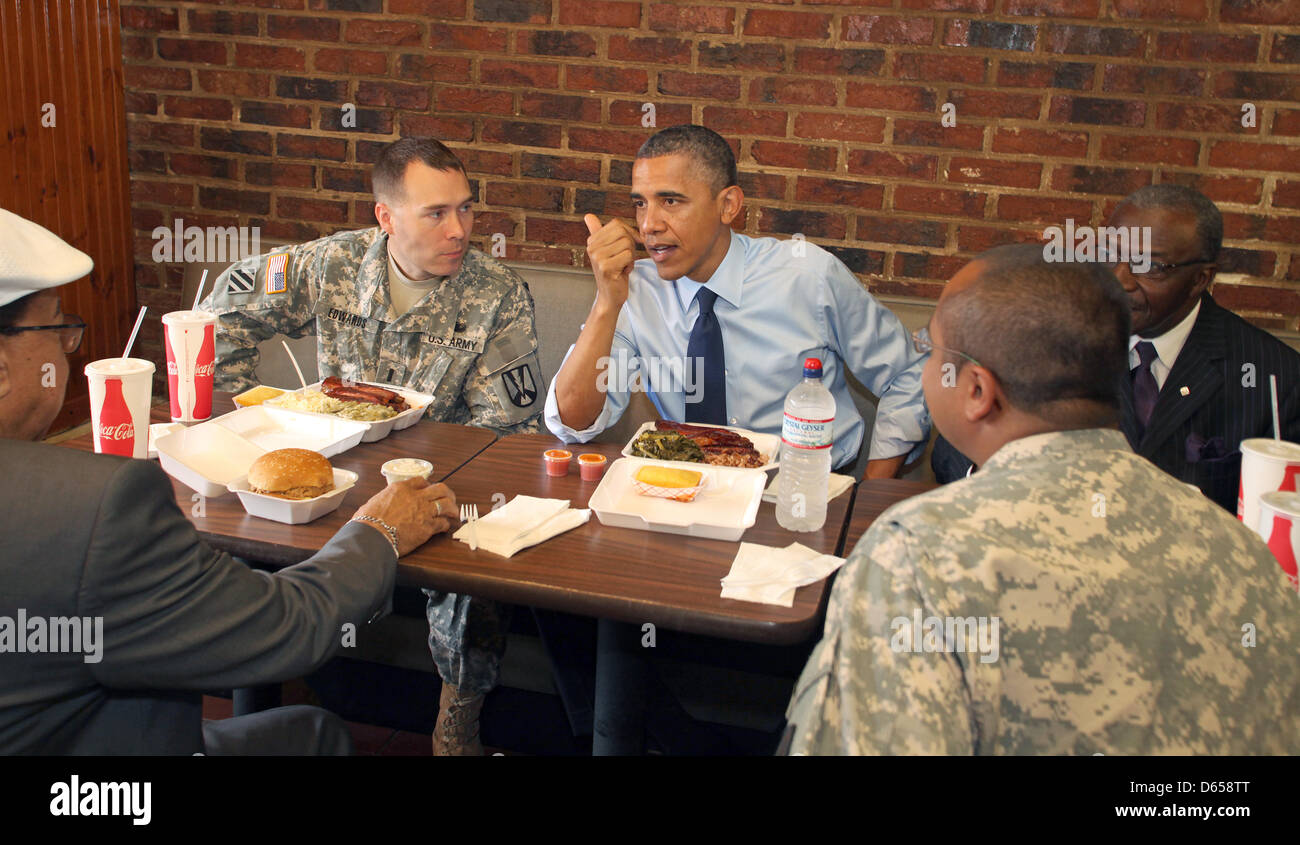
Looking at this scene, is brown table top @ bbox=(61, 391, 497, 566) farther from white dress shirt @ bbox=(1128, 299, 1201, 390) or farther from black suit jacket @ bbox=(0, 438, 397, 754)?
white dress shirt @ bbox=(1128, 299, 1201, 390)

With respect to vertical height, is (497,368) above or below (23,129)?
below

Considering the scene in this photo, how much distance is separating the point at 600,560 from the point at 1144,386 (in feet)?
4.66

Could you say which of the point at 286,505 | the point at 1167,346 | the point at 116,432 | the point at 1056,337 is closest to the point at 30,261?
Answer: the point at 286,505

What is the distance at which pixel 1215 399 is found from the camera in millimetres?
2256

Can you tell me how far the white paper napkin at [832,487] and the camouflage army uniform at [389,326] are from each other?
3.00ft

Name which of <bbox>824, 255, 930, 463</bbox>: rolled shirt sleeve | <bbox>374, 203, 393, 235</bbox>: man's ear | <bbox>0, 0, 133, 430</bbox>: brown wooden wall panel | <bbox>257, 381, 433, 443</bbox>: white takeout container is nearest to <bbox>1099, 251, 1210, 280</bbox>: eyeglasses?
<bbox>824, 255, 930, 463</bbox>: rolled shirt sleeve

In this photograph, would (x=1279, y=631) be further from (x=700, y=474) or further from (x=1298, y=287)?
(x=1298, y=287)

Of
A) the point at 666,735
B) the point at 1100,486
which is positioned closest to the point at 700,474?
Answer: the point at 666,735

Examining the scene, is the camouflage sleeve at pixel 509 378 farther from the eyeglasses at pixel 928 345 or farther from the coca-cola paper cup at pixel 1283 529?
the coca-cola paper cup at pixel 1283 529
